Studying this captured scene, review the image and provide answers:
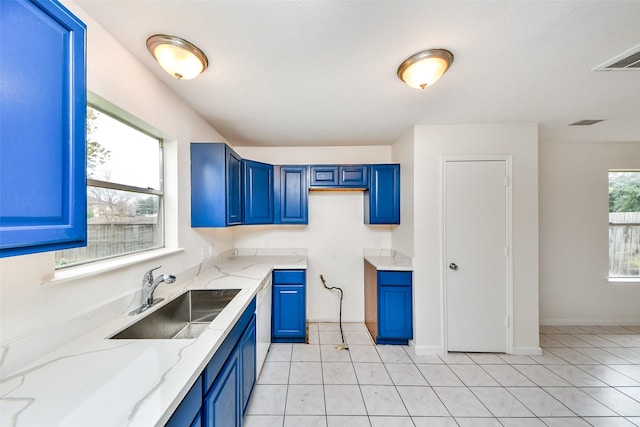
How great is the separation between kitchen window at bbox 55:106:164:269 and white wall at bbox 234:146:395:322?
154 centimetres

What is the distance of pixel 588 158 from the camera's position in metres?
3.12

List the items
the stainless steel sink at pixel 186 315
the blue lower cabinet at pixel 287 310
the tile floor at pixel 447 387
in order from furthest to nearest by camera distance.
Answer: the blue lower cabinet at pixel 287 310, the tile floor at pixel 447 387, the stainless steel sink at pixel 186 315

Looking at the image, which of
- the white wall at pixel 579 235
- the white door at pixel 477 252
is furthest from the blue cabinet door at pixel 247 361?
the white wall at pixel 579 235

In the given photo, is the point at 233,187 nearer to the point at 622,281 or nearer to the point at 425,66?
the point at 425,66

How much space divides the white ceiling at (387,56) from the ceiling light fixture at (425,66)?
4 centimetres

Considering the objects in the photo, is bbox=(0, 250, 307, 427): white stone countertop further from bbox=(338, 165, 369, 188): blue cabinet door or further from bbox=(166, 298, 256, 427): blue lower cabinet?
bbox=(338, 165, 369, 188): blue cabinet door

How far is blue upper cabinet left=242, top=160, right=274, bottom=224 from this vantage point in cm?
268

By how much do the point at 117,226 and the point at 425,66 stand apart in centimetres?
219

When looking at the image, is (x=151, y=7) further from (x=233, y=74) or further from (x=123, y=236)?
(x=123, y=236)

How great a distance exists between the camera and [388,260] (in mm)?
2971

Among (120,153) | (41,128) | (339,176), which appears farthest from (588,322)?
(120,153)

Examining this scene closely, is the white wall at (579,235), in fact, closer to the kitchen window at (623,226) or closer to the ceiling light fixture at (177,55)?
the kitchen window at (623,226)

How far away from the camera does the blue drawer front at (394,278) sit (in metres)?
2.60

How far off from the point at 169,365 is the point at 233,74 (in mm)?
1712
